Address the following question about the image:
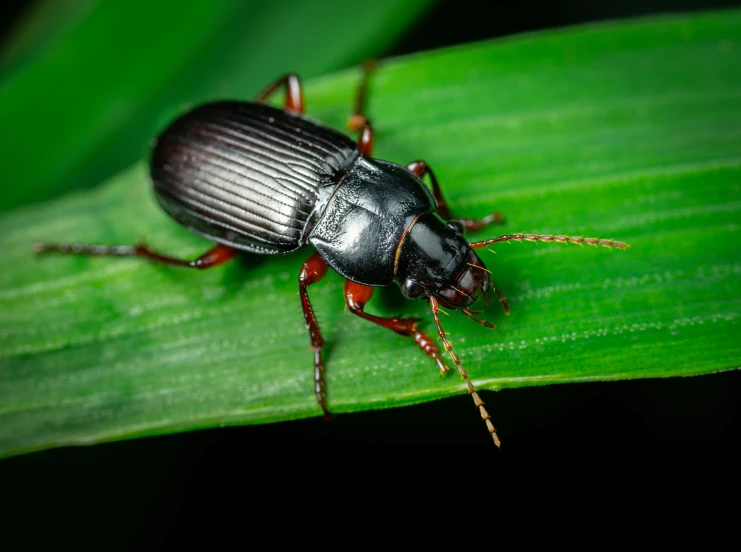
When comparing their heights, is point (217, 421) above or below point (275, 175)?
below

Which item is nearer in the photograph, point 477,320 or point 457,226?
point 477,320

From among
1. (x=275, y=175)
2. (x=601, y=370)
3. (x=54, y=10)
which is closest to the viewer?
(x=601, y=370)

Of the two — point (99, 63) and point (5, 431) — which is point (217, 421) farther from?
point (99, 63)

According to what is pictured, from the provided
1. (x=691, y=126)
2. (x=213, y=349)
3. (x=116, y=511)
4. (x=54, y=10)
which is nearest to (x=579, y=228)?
(x=691, y=126)

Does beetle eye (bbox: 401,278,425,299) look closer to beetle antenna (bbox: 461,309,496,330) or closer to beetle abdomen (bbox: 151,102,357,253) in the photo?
beetle antenna (bbox: 461,309,496,330)

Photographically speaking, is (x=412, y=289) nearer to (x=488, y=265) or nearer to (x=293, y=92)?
(x=488, y=265)

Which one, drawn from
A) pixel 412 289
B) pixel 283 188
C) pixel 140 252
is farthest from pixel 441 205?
pixel 140 252

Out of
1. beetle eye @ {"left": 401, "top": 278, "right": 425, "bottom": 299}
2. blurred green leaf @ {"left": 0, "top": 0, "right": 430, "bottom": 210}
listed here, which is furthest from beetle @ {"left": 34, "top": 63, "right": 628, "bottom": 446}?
blurred green leaf @ {"left": 0, "top": 0, "right": 430, "bottom": 210}

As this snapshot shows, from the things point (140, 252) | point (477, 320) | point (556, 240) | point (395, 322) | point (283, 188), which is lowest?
point (140, 252)
